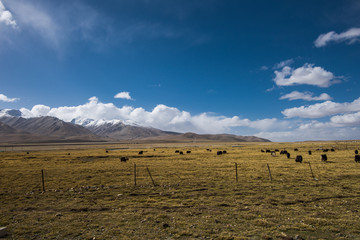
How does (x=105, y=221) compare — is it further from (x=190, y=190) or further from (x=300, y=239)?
(x=300, y=239)

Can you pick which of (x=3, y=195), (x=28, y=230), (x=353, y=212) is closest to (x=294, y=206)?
(x=353, y=212)

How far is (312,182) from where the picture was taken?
805 inches

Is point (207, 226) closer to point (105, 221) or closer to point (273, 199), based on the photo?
point (105, 221)

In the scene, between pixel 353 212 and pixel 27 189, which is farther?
pixel 27 189

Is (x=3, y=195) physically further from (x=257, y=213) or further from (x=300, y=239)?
(x=300, y=239)

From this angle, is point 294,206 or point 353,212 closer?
point 353,212

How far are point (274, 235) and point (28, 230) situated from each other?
469 inches

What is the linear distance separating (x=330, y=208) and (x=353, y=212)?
3.63ft

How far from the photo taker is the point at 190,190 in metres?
18.2

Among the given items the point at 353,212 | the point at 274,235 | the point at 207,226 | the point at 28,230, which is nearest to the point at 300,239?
the point at 274,235

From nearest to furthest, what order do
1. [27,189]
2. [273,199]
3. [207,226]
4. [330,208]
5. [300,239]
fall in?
1. [300,239]
2. [207,226]
3. [330,208]
4. [273,199]
5. [27,189]

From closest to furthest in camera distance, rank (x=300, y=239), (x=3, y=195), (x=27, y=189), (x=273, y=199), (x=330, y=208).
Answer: (x=300, y=239), (x=330, y=208), (x=273, y=199), (x=3, y=195), (x=27, y=189)

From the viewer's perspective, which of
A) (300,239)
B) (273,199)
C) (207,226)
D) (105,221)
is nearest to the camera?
(300,239)

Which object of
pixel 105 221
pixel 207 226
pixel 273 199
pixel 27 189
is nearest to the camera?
pixel 207 226
